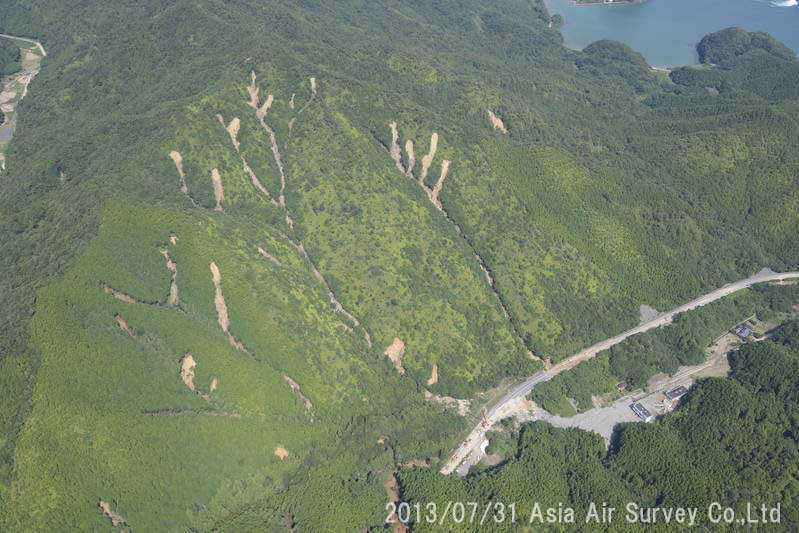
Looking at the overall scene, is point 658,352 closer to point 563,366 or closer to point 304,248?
point 563,366

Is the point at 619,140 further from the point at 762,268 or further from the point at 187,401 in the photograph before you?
the point at 187,401

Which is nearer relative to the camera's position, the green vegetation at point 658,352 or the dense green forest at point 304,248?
the dense green forest at point 304,248

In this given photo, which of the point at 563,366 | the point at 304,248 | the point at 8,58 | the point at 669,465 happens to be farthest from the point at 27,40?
the point at 669,465

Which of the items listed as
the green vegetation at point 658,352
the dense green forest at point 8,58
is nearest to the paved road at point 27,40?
the dense green forest at point 8,58

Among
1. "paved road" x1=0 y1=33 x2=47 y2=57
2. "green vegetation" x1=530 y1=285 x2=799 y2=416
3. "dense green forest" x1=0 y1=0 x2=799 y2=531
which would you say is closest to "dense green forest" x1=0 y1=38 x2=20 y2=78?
"paved road" x1=0 y1=33 x2=47 y2=57

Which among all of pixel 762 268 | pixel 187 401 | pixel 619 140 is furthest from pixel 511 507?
pixel 619 140

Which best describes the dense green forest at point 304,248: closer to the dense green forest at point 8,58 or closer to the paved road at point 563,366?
the paved road at point 563,366
